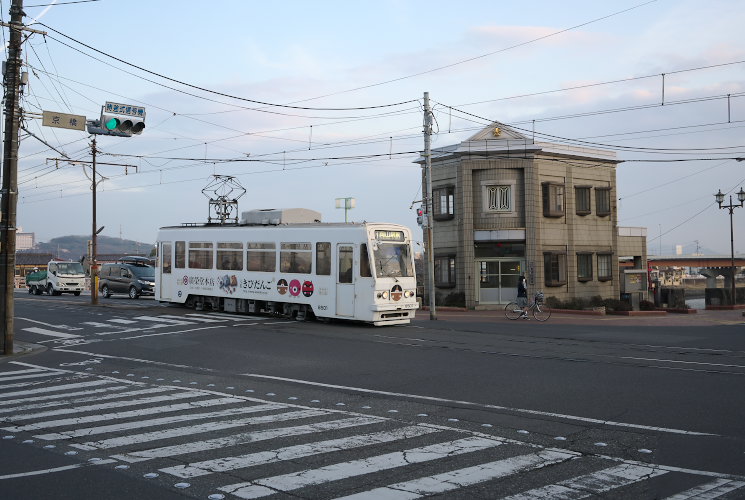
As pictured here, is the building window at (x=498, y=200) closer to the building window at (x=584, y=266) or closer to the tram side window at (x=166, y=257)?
the building window at (x=584, y=266)

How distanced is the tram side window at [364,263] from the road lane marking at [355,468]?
14484mm

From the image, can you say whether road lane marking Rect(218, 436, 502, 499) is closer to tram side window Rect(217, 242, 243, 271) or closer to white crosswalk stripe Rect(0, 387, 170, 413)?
white crosswalk stripe Rect(0, 387, 170, 413)

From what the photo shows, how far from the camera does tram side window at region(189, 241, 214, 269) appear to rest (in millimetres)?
28312

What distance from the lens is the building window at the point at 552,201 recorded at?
3584cm

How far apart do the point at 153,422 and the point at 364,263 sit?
13.8 metres

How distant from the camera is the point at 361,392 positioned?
11.8 meters

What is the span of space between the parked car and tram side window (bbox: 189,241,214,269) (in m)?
12.5

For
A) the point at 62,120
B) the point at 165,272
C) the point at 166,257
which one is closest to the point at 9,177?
the point at 62,120

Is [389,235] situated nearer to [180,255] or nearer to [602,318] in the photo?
[180,255]

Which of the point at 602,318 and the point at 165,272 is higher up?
the point at 165,272

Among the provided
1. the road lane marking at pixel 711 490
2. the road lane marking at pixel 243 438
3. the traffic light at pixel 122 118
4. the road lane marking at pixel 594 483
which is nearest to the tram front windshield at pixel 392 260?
the traffic light at pixel 122 118

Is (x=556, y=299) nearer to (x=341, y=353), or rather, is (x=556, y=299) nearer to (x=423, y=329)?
(x=423, y=329)

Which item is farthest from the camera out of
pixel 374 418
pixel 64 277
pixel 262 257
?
pixel 64 277

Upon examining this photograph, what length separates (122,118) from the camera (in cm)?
1720
